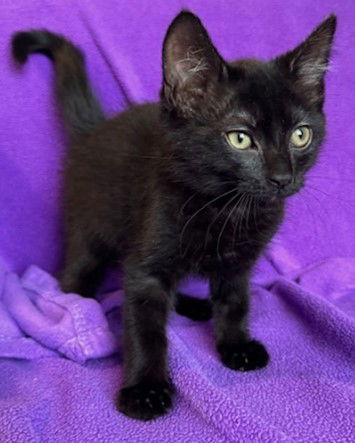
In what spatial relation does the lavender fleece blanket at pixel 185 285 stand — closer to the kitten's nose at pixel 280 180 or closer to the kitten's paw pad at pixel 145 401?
the kitten's paw pad at pixel 145 401

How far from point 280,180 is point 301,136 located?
164mm

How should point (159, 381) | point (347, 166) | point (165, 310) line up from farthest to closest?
point (347, 166), point (165, 310), point (159, 381)

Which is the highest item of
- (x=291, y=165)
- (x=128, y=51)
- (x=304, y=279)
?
(x=128, y=51)

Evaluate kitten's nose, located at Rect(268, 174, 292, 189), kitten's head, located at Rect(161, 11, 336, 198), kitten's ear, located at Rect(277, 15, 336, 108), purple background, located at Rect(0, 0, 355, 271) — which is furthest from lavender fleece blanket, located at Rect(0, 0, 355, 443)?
kitten's nose, located at Rect(268, 174, 292, 189)

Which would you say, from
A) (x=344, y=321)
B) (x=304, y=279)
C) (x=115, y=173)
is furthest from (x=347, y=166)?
(x=115, y=173)

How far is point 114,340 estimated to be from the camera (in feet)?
4.38

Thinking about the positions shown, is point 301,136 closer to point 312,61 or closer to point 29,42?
point 312,61

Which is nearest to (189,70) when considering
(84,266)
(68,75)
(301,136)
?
(301,136)

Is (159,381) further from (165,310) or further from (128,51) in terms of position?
(128,51)

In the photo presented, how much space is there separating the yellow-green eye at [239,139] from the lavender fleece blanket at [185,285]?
463 millimetres

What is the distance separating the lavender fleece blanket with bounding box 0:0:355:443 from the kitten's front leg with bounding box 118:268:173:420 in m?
0.03

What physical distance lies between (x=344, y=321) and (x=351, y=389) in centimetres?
22

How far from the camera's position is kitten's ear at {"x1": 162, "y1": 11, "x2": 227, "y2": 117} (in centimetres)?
110

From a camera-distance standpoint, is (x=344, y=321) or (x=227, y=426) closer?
(x=227, y=426)
